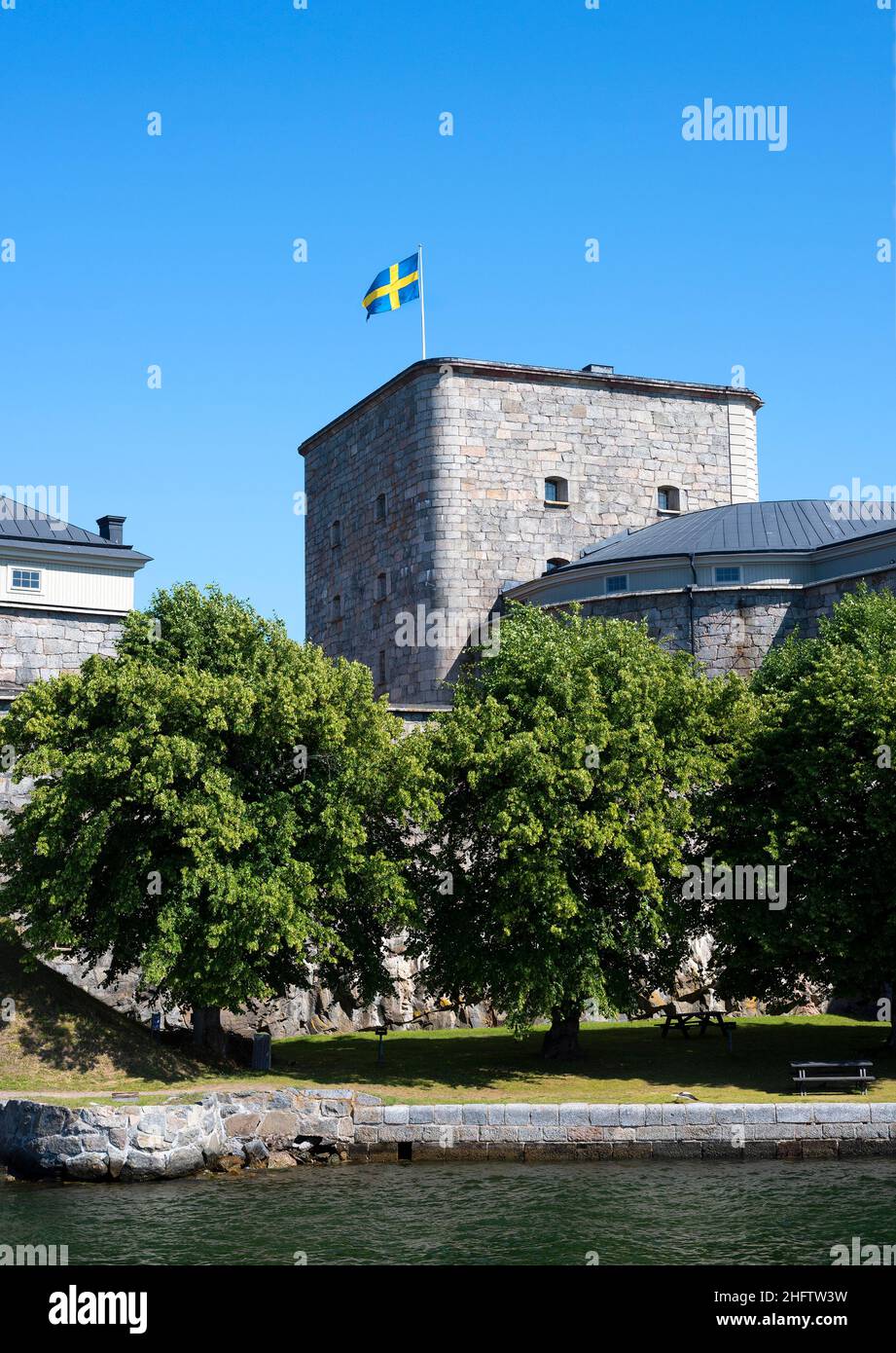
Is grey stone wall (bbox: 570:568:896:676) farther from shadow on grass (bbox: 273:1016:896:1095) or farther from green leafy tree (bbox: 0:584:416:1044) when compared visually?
green leafy tree (bbox: 0:584:416:1044)

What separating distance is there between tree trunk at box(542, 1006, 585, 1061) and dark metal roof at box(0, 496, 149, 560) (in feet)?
85.1

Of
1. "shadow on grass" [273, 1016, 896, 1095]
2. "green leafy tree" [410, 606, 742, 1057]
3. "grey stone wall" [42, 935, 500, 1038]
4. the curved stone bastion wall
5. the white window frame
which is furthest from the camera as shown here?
the white window frame

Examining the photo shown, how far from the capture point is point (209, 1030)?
30.8m

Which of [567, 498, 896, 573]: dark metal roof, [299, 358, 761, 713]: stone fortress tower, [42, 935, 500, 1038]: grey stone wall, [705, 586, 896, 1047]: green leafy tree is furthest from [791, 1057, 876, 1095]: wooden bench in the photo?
[299, 358, 761, 713]: stone fortress tower

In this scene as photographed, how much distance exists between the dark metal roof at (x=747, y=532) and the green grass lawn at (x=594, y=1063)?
1629 centimetres

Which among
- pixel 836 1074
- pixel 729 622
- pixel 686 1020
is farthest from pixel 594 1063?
pixel 729 622

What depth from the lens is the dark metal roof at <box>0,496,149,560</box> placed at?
4900 centimetres

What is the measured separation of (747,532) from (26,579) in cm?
2457

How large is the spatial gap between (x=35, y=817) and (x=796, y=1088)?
15.9 m

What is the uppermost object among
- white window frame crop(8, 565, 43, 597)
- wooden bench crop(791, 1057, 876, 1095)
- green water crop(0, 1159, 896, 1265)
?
white window frame crop(8, 565, 43, 597)

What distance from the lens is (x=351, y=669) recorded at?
31688 mm

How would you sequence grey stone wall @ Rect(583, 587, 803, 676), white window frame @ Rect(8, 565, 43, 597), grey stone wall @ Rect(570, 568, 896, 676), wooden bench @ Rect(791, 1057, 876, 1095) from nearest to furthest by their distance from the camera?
wooden bench @ Rect(791, 1057, 876, 1095) < grey stone wall @ Rect(570, 568, 896, 676) < grey stone wall @ Rect(583, 587, 803, 676) < white window frame @ Rect(8, 565, 43, 597)

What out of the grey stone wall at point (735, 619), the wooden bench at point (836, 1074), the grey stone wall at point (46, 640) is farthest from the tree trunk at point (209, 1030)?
the grey stone wall at point (735, 619)
